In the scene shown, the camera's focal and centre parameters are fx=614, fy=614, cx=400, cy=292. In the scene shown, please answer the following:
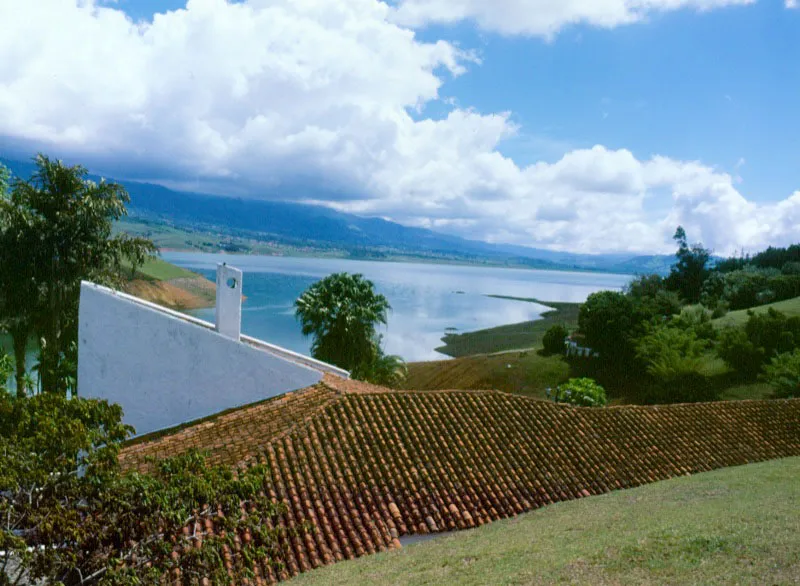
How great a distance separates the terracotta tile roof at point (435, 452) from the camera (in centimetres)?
1279

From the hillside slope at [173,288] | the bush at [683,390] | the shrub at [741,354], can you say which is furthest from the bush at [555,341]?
the hillside slope at [173,288]

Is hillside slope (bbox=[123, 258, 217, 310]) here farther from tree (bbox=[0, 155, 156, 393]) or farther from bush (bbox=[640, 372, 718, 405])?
bush (bbox=[640, 372, 718, 405])

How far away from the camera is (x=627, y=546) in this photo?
29.2ft

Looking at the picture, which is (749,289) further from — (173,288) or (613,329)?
(173,288)

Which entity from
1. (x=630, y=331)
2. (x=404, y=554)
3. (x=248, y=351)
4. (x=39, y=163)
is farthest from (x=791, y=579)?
(x=630, y=331)

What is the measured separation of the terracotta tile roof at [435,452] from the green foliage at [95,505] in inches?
82.7

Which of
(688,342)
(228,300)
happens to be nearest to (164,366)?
(228,300)

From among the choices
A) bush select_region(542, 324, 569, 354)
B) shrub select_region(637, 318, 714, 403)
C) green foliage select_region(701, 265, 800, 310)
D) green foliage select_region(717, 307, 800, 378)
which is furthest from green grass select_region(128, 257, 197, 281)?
green foliage select_region(701, 265, 800, 310)

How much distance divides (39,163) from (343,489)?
24.2 meters

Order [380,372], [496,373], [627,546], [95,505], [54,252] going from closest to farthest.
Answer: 1. [627,546]
2. [95,505]
3. [54,252]
4. [380,372]
5. [496,373]

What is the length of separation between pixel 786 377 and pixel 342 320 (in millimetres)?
26934

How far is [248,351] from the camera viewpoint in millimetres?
17469

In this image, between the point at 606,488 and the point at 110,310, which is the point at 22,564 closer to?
the point at 110,310

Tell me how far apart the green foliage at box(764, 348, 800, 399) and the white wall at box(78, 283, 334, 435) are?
3057 cm
